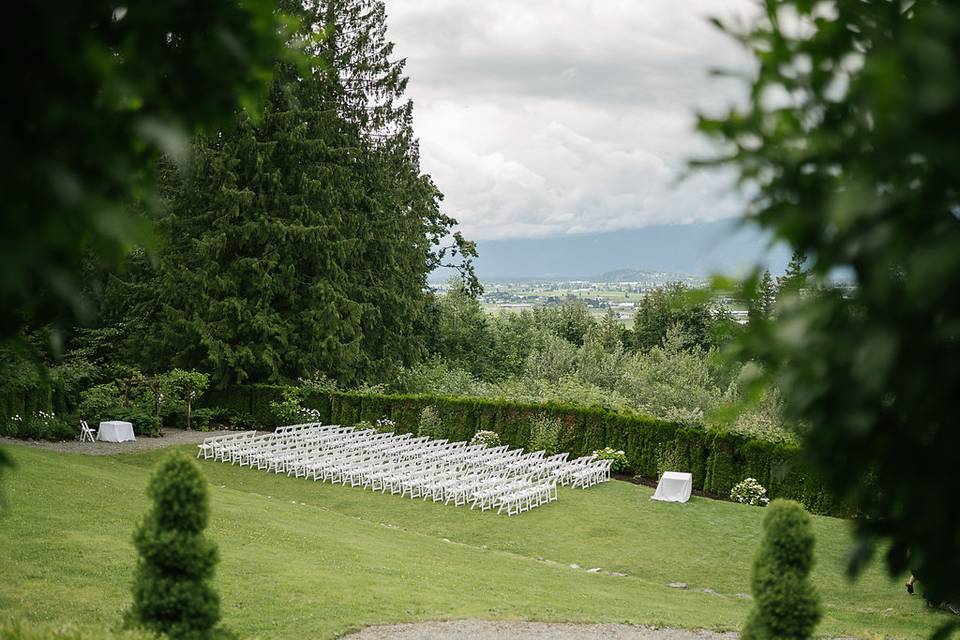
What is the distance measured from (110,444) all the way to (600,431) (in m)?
15.3

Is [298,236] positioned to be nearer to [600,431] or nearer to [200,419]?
[200,419]

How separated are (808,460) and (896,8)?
1.15m

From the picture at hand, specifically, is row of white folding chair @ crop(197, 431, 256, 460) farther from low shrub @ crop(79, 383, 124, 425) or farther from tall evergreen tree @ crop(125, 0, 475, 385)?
tall evergreen tree @ crop(125, 0, 475, 385)

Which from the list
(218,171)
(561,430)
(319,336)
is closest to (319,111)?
(218,171)

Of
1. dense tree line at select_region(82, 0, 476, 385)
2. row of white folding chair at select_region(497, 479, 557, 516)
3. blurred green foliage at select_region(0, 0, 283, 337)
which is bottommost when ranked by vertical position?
row of white folding chair at select_region(497, 479, 557, 516)

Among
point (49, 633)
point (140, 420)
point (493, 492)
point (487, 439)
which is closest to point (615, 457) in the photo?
point (487, 439)

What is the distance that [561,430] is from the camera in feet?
84.0

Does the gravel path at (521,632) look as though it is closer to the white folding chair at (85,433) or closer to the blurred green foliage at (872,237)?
the blurred green foliage at (872,237)

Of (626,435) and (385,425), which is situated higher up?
(626,435)

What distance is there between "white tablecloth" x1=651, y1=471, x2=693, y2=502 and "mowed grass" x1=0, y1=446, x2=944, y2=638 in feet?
1.32

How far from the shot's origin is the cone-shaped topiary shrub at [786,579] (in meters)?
7.27

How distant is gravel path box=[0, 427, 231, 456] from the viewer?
2327 cm

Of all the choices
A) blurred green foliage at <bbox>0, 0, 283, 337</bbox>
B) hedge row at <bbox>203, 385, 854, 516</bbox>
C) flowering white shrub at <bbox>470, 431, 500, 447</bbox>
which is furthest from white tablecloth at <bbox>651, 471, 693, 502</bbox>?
blurred green foliage at <bbox>0, 0, 283, 337</bbox>

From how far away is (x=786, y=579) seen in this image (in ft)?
23.8
